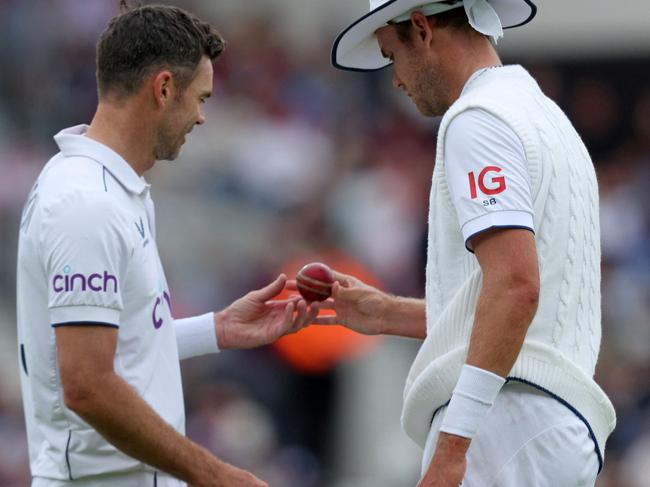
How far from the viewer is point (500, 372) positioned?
4023mm

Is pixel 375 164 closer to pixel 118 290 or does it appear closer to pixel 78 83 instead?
pixel 78 83

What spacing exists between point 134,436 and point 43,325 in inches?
17.8

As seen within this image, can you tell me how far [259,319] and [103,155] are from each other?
123 centimetres

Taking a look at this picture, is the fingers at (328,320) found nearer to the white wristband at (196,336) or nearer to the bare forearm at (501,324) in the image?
the white wristband at (196,336)

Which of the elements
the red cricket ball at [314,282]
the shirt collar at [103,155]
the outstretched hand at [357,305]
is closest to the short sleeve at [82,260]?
the shirt collar at [103,155]

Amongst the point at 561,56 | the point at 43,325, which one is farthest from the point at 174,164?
the point at 43,325

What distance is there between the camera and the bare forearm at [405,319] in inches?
207

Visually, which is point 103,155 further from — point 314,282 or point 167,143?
point 314,282

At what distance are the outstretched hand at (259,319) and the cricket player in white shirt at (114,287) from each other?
85 cm

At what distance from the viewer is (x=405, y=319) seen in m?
5.28

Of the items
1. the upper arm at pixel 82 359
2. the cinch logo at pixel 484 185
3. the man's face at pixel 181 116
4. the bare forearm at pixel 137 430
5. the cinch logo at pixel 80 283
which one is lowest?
the bare forearm at pixel 137 430

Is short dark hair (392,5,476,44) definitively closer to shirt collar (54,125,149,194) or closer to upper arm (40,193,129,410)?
shirt collar (54,125,149,194)

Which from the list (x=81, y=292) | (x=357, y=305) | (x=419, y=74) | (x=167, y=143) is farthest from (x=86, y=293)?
(x=357, y=305)

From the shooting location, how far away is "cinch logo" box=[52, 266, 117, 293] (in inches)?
158
